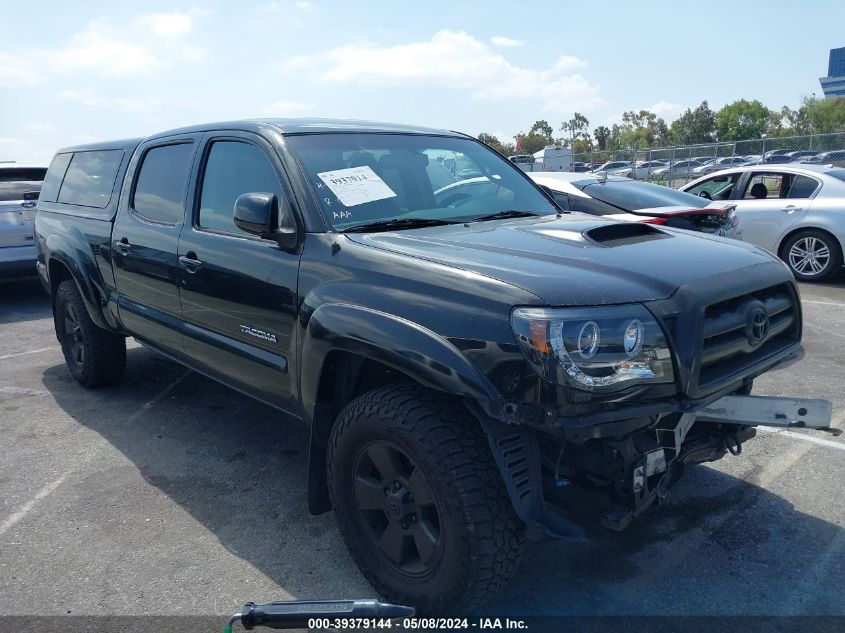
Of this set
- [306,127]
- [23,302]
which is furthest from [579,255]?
[23,302]

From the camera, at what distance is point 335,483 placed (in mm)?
→ 2963

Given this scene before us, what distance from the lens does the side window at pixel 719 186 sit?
34.1ft

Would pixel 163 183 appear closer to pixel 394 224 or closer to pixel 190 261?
pixel 190 261

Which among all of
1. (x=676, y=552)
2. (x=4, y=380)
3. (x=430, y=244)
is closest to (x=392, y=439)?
(x=430, y=244)

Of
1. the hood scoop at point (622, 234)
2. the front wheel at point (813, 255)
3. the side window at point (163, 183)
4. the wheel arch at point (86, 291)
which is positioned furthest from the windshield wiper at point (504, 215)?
the front wheel at point (813, 255)

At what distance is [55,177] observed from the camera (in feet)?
19.8

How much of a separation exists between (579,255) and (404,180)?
47.5 inches

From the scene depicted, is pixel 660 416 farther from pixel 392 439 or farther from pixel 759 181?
pixel 759 181

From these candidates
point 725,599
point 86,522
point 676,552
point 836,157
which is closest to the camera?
point 725,599

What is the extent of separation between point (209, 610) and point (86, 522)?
1.10 meters

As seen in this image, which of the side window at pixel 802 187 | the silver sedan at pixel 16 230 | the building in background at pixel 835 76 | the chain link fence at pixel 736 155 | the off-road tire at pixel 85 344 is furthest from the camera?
the building in background at pixel 835 76

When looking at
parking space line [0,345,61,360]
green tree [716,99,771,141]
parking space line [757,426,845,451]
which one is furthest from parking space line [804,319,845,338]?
green tree [716,99,771,141]

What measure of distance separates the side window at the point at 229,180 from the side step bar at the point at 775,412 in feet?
7.11

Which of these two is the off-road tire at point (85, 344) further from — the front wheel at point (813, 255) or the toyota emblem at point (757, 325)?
the front wheel at point (813, 255)
